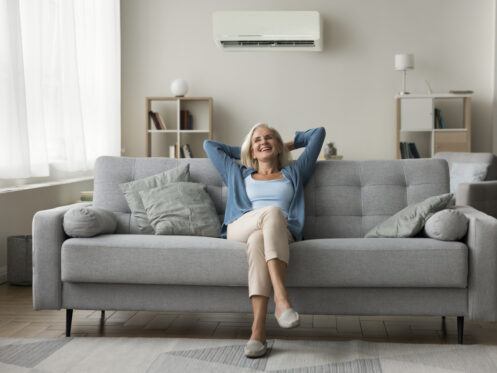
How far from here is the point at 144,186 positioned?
3.43m

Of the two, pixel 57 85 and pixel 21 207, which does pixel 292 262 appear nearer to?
pixel 21 207

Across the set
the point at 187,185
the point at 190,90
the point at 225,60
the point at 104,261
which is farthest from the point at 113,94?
the point at 104,261

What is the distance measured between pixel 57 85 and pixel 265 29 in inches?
83.0

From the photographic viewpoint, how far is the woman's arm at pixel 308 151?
3434 mm

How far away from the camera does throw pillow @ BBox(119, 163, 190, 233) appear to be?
333 cm

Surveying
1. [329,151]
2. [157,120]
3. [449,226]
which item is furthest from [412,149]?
[449,226]

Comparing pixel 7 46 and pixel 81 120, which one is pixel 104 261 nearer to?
pixel 7 46

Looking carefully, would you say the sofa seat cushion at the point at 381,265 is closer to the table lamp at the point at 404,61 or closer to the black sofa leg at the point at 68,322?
the black sofa leg at the point at 68,322

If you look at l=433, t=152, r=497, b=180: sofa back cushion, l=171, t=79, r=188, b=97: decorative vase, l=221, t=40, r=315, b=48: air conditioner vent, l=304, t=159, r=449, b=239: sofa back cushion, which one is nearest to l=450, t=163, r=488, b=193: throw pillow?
l=433, t=152, r=497, b=180: sofa back cushion

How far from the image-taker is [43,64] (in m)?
5.11

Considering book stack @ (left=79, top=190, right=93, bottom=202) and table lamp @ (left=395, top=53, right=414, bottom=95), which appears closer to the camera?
book stack @ (left=79, top=190, right=93, bottom=202)

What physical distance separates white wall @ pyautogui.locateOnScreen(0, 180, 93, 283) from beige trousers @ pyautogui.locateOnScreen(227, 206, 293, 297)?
6.96 ft

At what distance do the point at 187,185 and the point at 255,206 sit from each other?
15.8 inches

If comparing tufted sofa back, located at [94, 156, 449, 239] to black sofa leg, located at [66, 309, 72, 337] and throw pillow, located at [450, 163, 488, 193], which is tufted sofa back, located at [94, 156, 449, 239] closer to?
black sofa leg, located at [66, 309, 72, 337]
